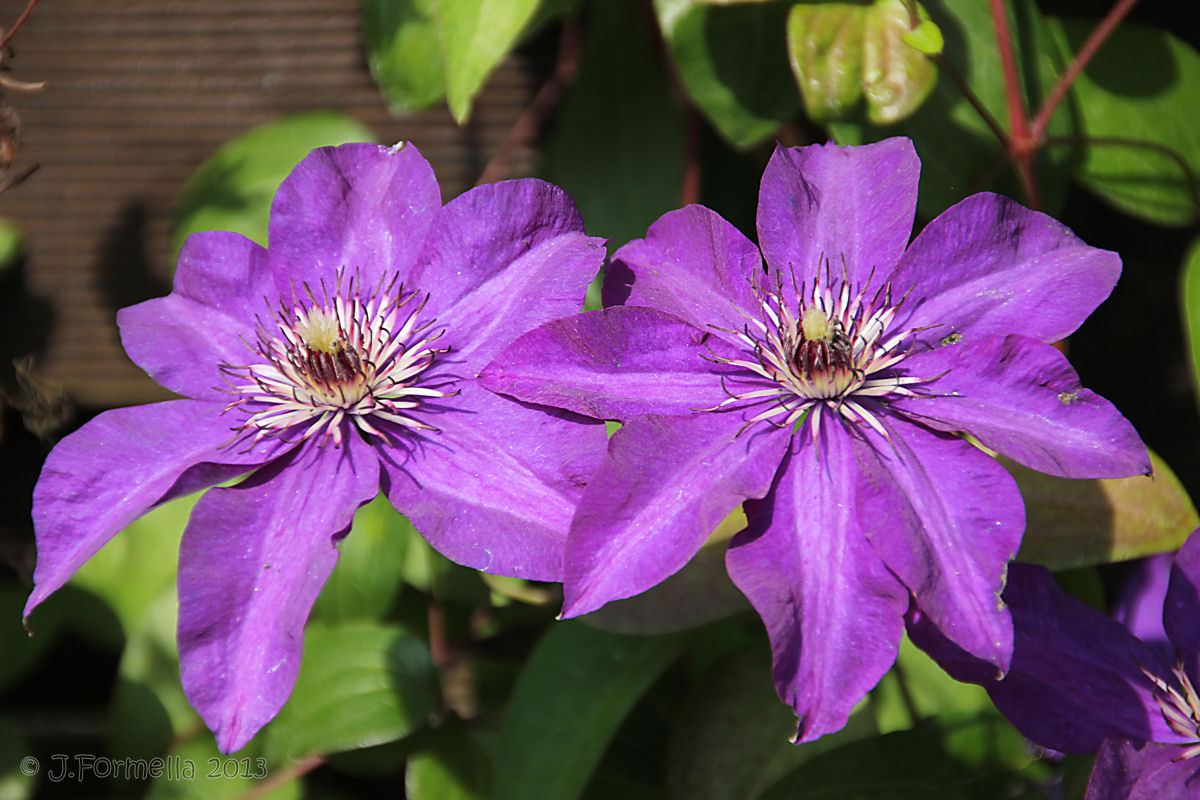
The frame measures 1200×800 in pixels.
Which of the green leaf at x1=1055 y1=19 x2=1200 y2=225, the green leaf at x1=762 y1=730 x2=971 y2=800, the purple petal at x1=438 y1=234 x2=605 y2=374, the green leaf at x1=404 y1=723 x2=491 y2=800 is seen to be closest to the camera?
the purple petal at x1=438 y1=234 x2=605 y2=374

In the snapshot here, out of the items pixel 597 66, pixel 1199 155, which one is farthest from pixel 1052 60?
pixel 597 66

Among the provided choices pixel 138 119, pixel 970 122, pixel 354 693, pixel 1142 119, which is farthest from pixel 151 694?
pixel 1142 119

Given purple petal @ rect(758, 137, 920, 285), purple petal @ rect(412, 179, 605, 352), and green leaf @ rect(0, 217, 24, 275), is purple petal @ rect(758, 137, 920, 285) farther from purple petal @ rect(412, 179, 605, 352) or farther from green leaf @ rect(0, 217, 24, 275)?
green leaf @ rect(0, 217, 24, 275)

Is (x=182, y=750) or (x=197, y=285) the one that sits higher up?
(x=197, y=285)

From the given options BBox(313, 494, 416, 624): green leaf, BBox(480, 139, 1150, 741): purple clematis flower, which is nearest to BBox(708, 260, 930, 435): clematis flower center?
BBox(480, 139, 1150, 741): purple clematis flower

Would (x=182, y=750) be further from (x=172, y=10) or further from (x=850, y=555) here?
(x=172, y=10)

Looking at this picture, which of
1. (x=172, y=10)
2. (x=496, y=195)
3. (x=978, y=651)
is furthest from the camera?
(x=172, y=10)

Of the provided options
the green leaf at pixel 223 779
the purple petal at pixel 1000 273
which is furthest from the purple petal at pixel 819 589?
the green leaf at pixel 223 779

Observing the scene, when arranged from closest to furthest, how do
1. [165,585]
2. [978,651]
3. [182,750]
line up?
[978,651] → [182,750] → [165,585]
